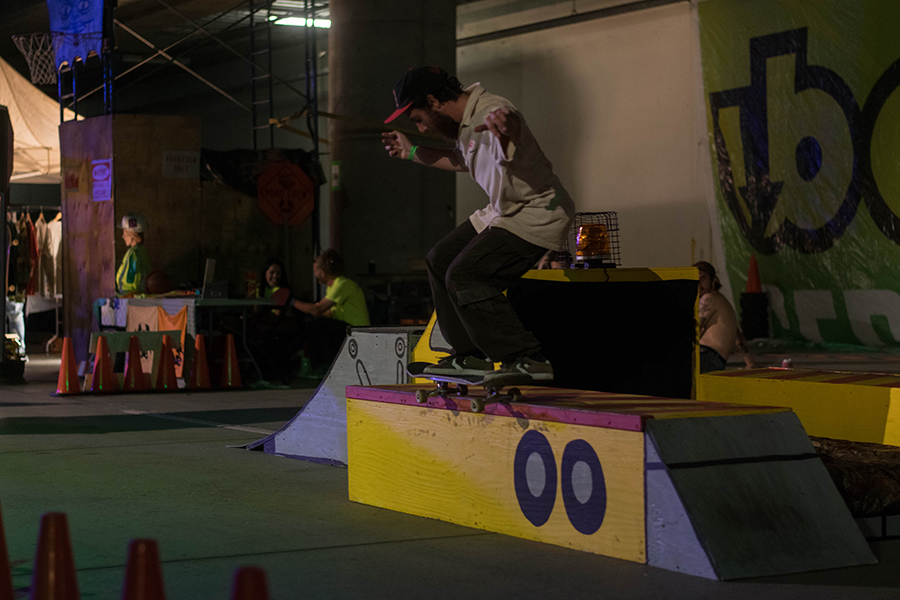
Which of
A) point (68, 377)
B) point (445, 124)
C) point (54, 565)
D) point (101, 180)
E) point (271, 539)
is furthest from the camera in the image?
point (101, 180)

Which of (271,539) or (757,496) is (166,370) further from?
(757,496)

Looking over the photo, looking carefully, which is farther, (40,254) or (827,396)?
(40,254)

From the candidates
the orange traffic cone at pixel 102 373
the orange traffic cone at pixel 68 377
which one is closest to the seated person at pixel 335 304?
the orange traffic cone at pixel 102 373

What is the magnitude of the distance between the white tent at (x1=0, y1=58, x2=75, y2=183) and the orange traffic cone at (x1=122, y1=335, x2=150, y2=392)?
7339mm

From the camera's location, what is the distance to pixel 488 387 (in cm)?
477

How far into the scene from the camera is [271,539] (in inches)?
175

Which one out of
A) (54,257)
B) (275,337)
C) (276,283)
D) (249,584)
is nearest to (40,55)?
(54,257)

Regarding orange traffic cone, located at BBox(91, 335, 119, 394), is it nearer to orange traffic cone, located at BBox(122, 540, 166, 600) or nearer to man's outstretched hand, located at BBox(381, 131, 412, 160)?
man's outstretched hand, located at BBox(381, 131, 412, 160)

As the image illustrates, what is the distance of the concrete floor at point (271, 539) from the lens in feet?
11.9

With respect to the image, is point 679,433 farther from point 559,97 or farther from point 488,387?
point 559,97

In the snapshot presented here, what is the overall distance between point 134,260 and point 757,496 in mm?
10501

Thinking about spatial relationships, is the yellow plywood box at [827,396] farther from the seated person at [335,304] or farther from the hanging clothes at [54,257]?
the hanging clothes at [54,257]

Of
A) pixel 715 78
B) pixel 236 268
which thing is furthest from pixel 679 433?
pixel 715 78

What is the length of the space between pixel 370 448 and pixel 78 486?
167 centimetres
